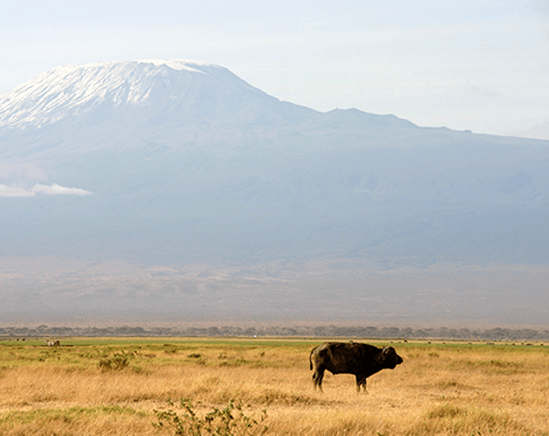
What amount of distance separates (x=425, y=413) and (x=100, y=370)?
766 inches

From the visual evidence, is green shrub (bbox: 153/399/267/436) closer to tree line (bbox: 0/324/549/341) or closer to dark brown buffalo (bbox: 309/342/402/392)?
dark brown buffalo (bbox: 309/342/402/392)

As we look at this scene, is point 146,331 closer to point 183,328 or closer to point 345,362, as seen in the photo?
point 183,328

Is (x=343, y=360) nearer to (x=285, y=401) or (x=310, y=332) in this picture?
(x=285, y=401)

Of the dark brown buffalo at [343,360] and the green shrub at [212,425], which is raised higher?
the dark brown buffalo at [343,360]

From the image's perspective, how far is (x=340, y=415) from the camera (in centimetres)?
1941

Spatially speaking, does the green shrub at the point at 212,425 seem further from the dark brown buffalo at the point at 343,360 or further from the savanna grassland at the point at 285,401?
the dark brown buffalo at the point at 343,360

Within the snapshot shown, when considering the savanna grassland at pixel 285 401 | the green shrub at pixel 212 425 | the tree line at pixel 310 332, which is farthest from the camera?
the tree line at pixel 310 332

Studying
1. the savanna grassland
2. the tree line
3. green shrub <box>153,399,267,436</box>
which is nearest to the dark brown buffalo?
the savanna grassland

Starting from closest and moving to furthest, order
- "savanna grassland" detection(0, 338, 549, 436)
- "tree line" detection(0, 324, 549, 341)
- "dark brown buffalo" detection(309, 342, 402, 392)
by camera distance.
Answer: "savanna grassland" detection(0, 338, 549, 436) < "dark brown buffalo" detection(309, 342, 402, 392) < "tree line" detection(0, 324, 549, 341)

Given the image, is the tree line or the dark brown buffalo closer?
the dark brown buffalo


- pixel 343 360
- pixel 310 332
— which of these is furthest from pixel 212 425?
pixel 310 332

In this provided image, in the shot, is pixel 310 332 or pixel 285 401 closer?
pixel 285 401

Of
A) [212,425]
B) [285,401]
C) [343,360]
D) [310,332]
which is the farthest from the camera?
[310,332]

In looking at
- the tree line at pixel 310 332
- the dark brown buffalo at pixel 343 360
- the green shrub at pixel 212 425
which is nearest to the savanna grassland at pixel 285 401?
the green shrub at pixel 212 425
